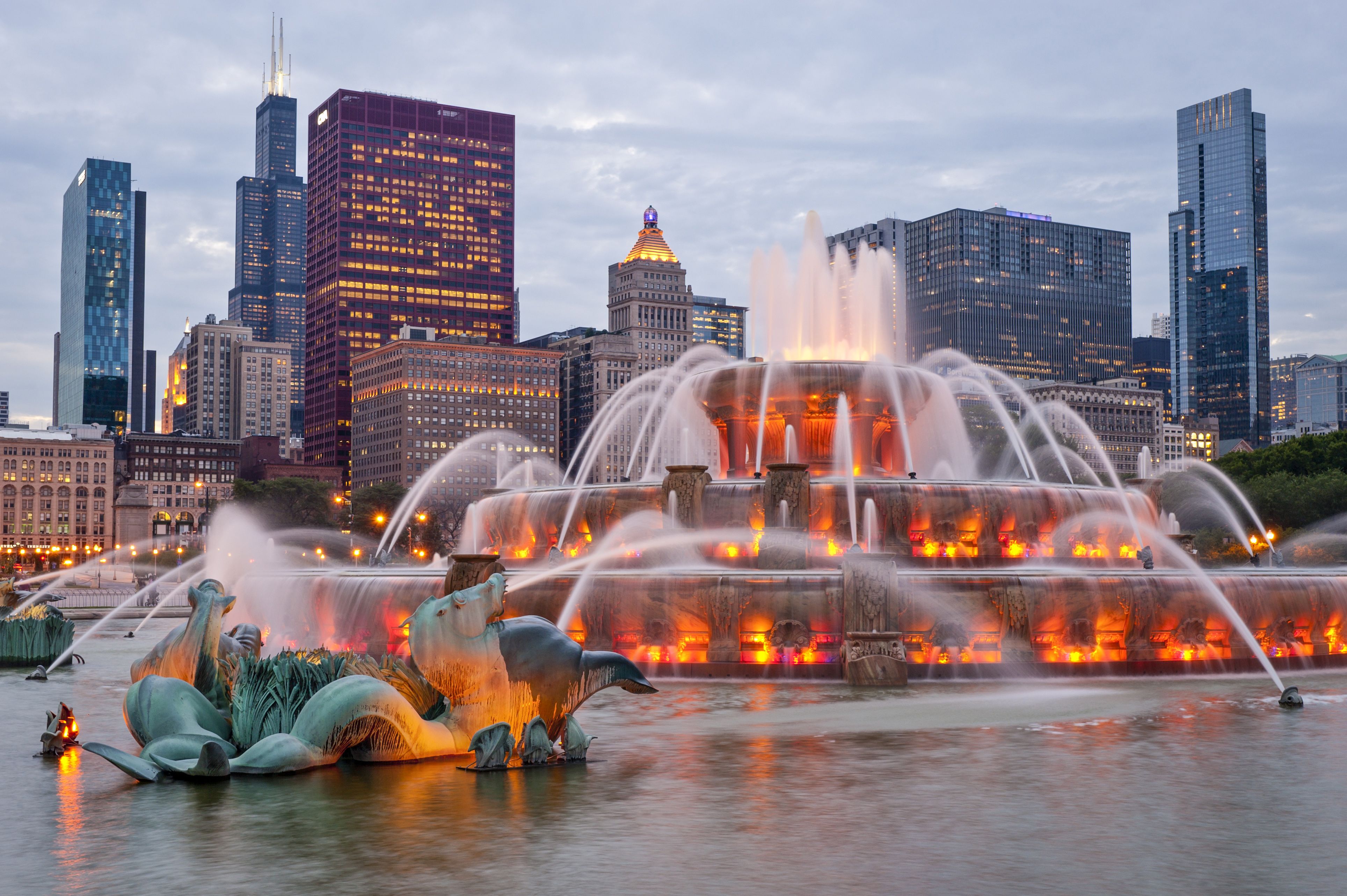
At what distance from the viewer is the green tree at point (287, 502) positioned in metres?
139

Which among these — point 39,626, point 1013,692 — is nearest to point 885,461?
point 1013,692

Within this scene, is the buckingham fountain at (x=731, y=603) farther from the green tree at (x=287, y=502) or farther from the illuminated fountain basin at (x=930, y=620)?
A: the green tree at (x=287, y=502)

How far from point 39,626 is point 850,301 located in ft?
93.4

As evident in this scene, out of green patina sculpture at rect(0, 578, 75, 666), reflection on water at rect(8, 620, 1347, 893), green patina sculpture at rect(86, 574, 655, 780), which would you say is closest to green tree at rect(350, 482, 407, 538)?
green patina sculpture at rect(0, 578, 75, 666)

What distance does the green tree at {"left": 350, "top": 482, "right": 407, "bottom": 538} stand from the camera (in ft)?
454

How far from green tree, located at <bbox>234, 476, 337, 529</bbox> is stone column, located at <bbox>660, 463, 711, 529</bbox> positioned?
111645 mm

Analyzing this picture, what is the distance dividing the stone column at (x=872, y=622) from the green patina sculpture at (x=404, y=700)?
368 inches

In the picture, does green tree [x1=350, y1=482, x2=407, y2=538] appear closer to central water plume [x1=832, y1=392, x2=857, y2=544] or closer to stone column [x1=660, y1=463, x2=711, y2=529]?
central water plume [x1=832, y1=392, x2=857, y2=544]

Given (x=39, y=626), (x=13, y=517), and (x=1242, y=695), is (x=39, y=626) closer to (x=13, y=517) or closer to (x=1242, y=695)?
(x=1242, y=695)

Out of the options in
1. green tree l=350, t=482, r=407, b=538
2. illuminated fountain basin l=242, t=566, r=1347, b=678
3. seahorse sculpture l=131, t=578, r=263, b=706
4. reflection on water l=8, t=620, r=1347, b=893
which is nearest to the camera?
reflection on water l=8, t=620, r=1347, b=893

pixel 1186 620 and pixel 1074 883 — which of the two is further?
pixel 1186 620

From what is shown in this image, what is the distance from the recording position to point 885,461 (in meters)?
43.7

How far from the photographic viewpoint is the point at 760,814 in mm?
13367

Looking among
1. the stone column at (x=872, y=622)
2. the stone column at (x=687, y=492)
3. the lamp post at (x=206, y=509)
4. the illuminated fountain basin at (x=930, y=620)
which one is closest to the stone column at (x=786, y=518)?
the stone column at (x=687, y=492)
